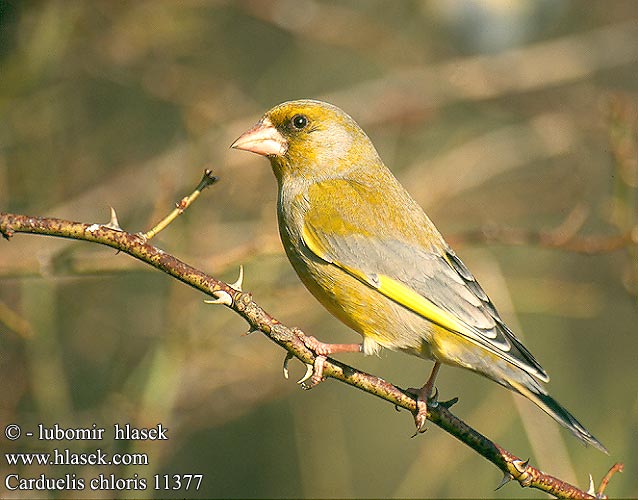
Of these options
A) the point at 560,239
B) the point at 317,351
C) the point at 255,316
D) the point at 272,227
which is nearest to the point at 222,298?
the point at 255,316

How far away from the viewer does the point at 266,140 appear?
4004 mm

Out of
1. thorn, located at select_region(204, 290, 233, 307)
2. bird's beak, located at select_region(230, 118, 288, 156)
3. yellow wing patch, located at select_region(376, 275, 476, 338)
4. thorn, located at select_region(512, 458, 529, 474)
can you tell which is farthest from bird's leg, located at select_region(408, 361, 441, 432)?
bird's beak, located at select_region(230, 118, 288, 156)

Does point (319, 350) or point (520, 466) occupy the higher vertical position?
point (319, 350)

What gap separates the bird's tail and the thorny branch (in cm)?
15

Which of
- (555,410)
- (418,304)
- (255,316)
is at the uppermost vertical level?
(418,304)

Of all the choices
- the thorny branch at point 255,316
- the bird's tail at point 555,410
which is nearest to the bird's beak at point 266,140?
the thorny branch at point 255,316

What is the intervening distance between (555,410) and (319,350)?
817 mm

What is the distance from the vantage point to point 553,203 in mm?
6254

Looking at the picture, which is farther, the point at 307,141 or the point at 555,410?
the point at 307,141

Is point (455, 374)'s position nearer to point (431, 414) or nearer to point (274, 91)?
point (274, 91)

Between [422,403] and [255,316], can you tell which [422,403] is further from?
[255,316]

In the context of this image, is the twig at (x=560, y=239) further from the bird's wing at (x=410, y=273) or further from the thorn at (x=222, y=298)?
the thorn at (x=222, y=298)

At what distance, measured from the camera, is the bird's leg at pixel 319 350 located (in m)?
3.00

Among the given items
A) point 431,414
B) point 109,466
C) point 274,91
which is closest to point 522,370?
point 431,414
